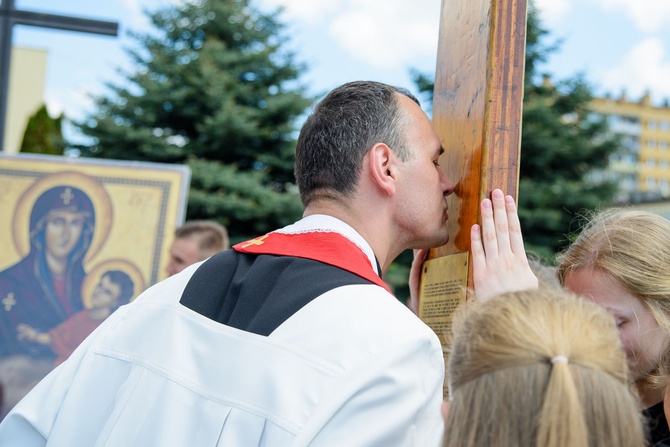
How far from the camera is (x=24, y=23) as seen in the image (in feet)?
15.2

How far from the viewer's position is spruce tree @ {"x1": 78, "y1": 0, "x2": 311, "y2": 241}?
14180 mm

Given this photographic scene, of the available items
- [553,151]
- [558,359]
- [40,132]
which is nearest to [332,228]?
[558,359]

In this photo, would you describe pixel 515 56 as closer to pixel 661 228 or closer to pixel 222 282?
pixel 661 228

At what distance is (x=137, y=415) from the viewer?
5.25ft

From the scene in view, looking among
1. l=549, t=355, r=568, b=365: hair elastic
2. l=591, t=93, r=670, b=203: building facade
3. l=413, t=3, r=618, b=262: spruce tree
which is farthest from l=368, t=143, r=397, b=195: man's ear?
l=591, t=93, r=670, b=203: building facade

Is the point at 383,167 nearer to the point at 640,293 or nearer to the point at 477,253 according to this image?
the point at 477,253

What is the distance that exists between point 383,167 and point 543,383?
104 centimetres

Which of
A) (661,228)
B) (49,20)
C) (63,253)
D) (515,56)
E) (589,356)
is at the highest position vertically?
(49,20)

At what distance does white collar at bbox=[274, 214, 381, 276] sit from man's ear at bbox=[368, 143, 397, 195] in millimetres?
197

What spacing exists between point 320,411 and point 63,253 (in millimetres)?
5349

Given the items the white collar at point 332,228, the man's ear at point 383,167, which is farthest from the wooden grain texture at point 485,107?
the white collar at point 332,228

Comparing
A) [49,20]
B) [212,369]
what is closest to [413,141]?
[212,369]

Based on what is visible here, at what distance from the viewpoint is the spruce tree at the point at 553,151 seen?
16.1 metres

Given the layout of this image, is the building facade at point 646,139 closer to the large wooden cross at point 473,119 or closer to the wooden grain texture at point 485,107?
the large wooden cross at point 473,119
